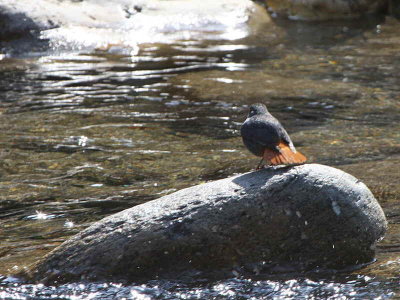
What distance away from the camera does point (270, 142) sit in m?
4.67

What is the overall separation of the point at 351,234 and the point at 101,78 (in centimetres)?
668

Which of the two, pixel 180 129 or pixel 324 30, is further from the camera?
pixel 324 30

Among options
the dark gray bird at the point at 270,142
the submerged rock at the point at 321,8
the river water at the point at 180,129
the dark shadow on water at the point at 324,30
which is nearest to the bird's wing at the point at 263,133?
the dark gray bird at the point at 270,142

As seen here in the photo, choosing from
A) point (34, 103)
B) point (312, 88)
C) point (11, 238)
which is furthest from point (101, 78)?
point (11, 238)

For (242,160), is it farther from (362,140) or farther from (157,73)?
(157,73)

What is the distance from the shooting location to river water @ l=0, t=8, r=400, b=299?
4.49m

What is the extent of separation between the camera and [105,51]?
40.4 feet

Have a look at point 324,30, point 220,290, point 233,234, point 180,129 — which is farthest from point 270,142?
point 324,30

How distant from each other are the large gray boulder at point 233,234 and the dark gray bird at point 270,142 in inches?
3.3

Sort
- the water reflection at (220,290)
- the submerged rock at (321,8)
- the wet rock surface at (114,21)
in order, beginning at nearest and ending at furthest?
the water reflection at (220,290) → the wet rock surface at (114,21) → the submerged rock at (321,8)

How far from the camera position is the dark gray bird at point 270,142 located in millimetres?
4625

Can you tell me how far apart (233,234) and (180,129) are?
3571 millimetres

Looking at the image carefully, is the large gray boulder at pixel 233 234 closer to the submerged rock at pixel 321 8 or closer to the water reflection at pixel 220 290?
the water reflection at pixel 220 290

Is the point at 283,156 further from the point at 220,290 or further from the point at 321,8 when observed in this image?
the point at 321,8
